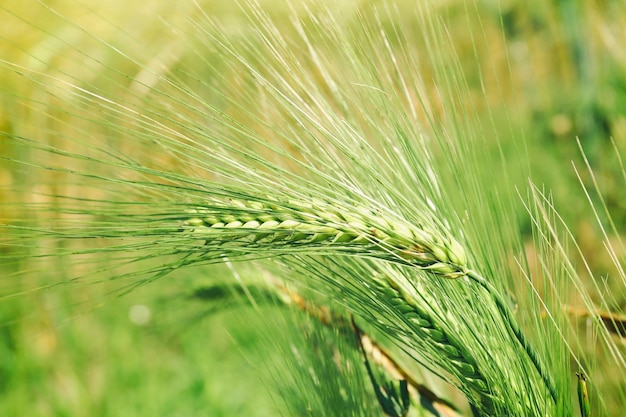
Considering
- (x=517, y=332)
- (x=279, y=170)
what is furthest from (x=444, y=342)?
(x=279, y=170)

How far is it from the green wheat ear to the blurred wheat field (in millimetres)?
18

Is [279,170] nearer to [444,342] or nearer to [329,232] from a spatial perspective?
[329,232]

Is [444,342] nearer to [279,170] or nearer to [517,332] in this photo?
[517,332]

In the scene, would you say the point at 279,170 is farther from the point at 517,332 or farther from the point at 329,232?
the point at 517,332

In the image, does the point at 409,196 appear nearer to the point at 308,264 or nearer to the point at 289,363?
the point at 308,264

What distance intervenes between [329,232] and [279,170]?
71 millimetres

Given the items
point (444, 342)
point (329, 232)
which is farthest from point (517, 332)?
point (329, 232)

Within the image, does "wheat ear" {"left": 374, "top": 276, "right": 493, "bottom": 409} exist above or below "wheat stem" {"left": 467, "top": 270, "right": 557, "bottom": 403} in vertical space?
below

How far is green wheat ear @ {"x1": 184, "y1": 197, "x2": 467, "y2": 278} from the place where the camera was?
402mm

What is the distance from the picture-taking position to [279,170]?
1.48ft

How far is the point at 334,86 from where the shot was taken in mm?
505

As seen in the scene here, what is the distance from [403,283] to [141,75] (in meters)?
1.35

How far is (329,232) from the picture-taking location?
0.41 meters

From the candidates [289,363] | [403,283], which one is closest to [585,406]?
[403,283]
